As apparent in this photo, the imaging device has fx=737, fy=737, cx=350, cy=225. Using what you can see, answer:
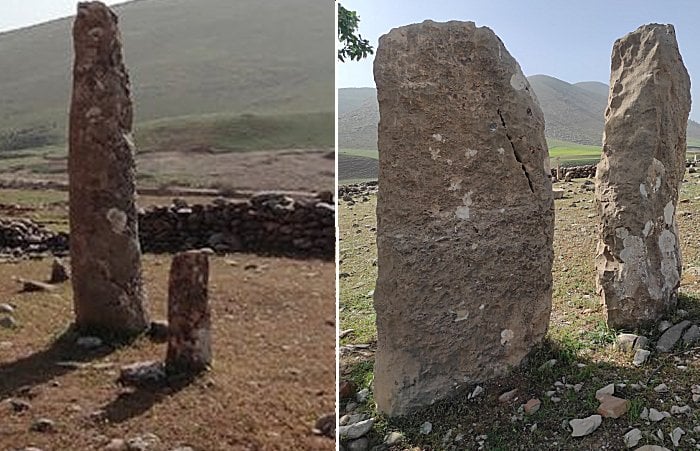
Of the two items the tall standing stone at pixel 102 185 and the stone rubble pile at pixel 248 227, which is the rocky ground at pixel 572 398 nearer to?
the stone rubble pile at pixel 248 227

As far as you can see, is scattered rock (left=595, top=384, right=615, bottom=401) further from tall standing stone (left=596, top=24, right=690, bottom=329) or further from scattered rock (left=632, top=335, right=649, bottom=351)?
tall standing stone (left=596, top=24, right=690, bottom=329)

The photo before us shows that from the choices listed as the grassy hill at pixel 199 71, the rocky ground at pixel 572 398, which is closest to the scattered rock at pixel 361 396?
the rocky ground at pixel 572 398

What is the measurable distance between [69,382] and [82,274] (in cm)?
63

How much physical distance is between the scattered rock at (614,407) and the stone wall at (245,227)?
6.21ft

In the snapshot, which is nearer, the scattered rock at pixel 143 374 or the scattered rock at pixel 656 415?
the scattered rock at pixel 143 374

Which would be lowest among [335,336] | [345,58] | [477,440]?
[477,440]

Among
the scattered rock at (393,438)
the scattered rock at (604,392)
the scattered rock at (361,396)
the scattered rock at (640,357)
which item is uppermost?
the scattered rock at (640,357)

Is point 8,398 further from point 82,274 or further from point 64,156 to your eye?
point 64,156

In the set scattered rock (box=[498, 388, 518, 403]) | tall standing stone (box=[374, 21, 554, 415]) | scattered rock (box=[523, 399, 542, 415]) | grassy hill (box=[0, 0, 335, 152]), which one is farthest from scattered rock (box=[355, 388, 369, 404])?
grassy hill (box=[0, 0, 335, 152])

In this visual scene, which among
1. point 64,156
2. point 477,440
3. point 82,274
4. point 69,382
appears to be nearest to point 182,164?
point 64,156

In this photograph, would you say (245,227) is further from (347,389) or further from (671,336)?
(671,336)

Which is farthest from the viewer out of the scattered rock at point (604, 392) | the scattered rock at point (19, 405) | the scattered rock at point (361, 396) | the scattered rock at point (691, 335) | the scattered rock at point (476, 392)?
the scattered rock at point (361, 396)

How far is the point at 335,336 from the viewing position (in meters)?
4.31

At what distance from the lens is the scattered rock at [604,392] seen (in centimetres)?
404
